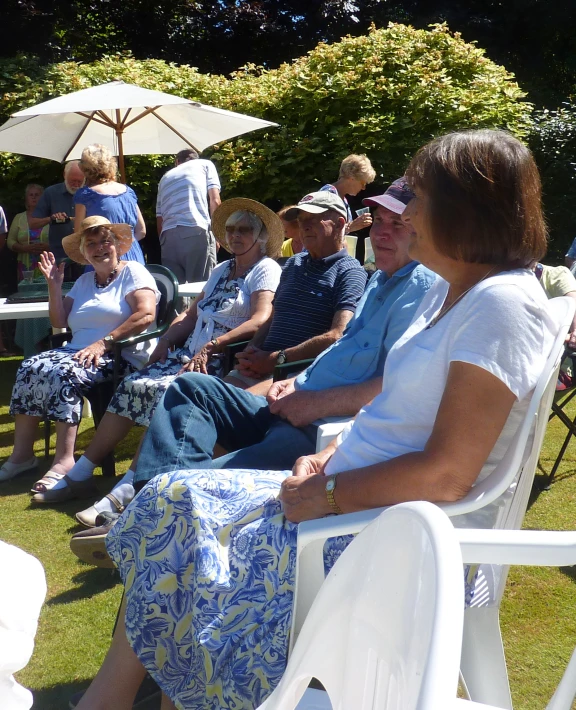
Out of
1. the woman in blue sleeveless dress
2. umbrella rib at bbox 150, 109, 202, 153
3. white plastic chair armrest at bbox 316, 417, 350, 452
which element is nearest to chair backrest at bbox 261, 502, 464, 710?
white plastic chair armrest at bbox 316, 417, 350, 452

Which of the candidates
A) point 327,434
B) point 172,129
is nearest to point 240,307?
point 327,434

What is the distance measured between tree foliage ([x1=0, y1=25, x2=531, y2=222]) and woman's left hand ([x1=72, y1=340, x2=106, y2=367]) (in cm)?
469

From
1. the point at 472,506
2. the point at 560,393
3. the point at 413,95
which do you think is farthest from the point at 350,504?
the point at 413,95

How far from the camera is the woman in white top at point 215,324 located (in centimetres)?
386

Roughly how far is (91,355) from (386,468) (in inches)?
111

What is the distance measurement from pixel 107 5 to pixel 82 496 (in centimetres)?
1516

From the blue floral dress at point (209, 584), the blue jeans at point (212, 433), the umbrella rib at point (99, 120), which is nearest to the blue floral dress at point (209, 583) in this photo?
the blue floral dress at point (209, 584)

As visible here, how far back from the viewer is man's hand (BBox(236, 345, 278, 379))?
3496mm

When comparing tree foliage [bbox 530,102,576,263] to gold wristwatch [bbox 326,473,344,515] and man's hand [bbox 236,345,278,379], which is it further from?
gold wristwatch [bbox 326,473,344,515]

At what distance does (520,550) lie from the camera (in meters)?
1.15

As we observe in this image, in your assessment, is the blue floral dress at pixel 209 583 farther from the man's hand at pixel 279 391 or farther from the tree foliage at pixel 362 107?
the tree foliage at pixel 362 107

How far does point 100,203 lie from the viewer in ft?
18.9

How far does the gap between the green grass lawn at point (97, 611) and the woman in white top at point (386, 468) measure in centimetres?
63

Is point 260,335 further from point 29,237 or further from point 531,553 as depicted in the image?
point 29,237
